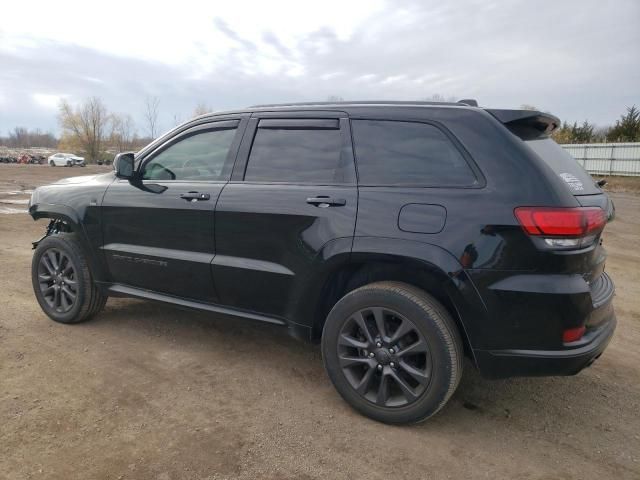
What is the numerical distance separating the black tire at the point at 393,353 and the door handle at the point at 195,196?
124cm

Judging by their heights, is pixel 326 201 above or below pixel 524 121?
below

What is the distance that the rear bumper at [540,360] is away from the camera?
243cm

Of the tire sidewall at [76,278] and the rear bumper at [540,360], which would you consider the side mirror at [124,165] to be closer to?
the tire sidewall at [76,278]

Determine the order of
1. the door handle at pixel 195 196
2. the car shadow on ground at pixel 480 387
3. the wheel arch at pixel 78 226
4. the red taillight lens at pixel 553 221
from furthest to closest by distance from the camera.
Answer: the wheel arch at pixel 78 226 < the door handle at pixel 195 196 < the car shadow on ground at pixel 480 387 < the red taillight lens at pixel 553 221

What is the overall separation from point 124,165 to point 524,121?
9.46 feet


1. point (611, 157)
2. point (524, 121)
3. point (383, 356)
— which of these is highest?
point (611, 157)

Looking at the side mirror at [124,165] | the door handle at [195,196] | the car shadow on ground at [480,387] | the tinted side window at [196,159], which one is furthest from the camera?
the side mirror at [124,165]

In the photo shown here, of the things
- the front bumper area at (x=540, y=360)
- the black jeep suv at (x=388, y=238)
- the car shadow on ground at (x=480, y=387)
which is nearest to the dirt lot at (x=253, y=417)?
the car shadow on ground at (x=480, y=387)

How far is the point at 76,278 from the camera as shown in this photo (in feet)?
13.3

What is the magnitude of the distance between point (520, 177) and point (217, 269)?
201 cm

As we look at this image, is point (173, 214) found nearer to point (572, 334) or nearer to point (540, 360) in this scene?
point (540, 360)

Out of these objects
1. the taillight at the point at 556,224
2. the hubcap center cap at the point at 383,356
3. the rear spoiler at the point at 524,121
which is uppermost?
the rear spoiler at the point at 524,121

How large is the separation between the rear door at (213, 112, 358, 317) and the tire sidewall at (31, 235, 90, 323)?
148 centimetres

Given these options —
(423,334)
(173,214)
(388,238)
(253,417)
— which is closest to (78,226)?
(173,214)
